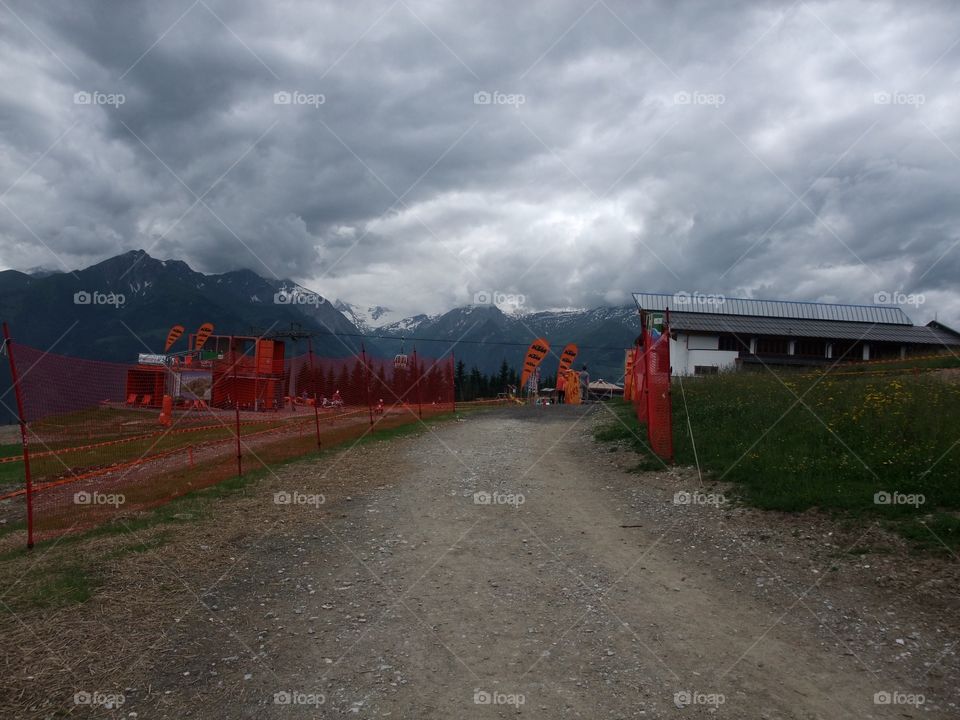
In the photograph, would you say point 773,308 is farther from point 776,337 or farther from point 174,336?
point 174,336

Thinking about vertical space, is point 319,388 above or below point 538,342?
below

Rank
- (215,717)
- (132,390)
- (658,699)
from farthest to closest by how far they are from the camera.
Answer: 1. (132,390)
2. (658,699)
3. (215,717)

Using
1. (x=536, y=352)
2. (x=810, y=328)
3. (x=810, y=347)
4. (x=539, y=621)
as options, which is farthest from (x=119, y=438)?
(x=810, y=328)

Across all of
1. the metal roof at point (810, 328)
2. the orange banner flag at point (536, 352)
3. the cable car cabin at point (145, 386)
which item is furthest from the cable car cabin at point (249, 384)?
the metal roof at point (810, 328)

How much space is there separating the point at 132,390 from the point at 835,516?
2134 cm

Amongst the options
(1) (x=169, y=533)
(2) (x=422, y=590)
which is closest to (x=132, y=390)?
(1) (x=169, y=533)

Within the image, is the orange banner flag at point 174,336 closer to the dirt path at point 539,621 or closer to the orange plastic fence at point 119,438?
the orange plastic fence at point 119,438

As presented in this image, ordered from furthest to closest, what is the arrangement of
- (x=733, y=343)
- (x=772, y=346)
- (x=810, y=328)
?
(x=810, y=328) → (x=772, y=346) → (x=733, y=343)

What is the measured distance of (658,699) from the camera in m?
5.07

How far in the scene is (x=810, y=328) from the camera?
4916cm

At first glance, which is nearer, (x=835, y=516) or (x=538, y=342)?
(x=835, y=516)

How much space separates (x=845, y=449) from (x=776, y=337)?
132ft

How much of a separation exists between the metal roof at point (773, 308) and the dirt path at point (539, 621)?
146 ft

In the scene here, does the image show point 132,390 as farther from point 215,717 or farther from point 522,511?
point 215,717
